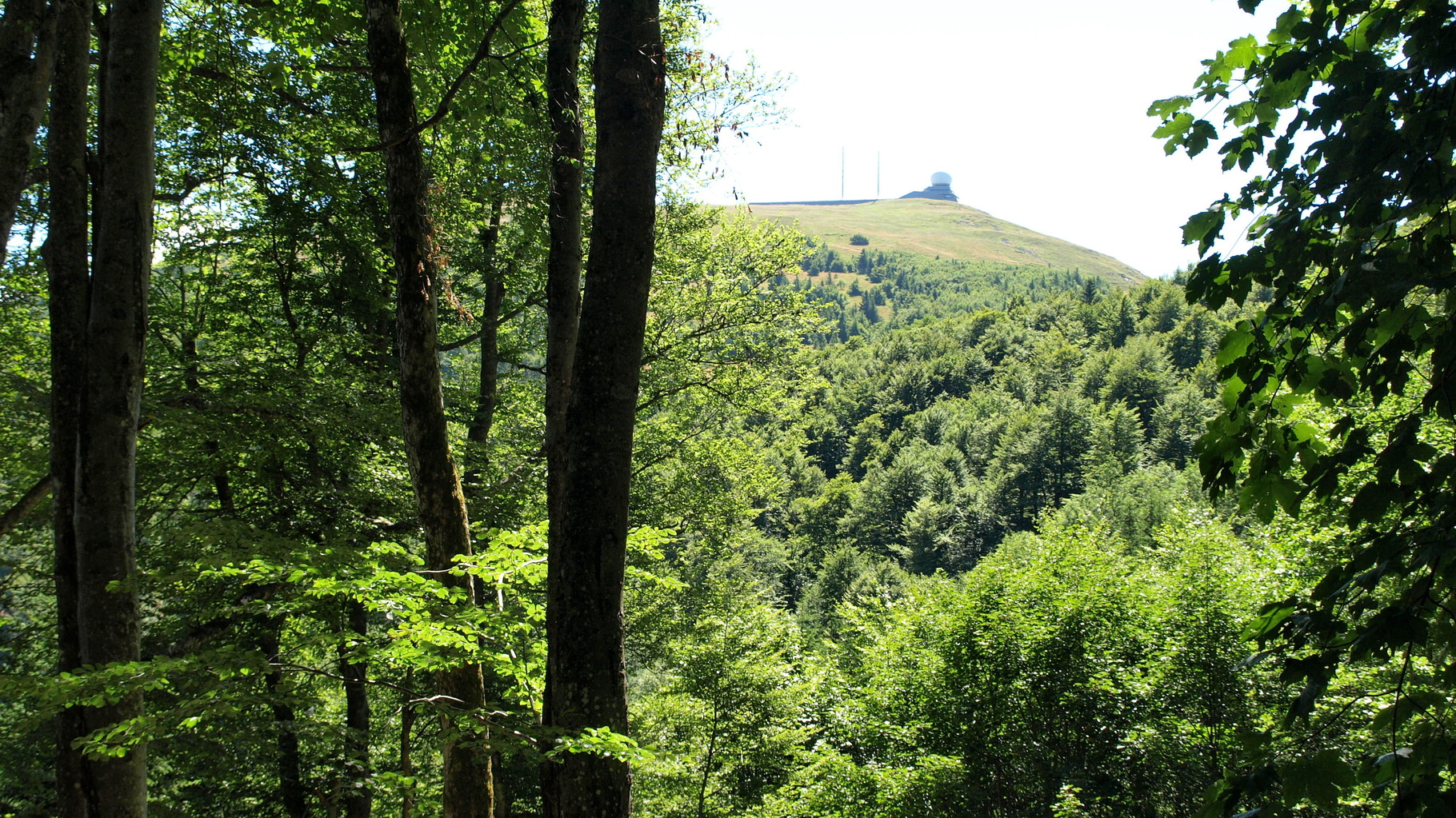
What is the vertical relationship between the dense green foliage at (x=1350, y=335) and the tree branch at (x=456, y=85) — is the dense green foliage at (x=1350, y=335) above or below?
below

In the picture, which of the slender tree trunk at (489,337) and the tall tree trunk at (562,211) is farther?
the slender tree trunk at (489,337)

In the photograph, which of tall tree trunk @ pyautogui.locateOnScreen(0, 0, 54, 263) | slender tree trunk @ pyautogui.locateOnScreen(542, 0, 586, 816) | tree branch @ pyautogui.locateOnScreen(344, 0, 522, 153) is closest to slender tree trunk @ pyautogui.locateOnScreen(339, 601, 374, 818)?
slender tree trunk @ pyautogui.locateOnScreen(542, 0, 586, 816)

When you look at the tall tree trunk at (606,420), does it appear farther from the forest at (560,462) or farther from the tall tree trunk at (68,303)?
the tall tree trunk at (68,303)

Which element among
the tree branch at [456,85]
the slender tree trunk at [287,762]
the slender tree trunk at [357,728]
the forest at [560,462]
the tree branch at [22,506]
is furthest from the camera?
the slender tree trunk at [287,762]

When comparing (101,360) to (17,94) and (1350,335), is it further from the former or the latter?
(1350,335)

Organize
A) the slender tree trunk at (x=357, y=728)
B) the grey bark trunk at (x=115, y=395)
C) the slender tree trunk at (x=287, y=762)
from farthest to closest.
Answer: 1. the slender tree trunk at (x=287, y=762)
2. the slender tree trunk at (x=357, y=728)
3. the grey bark trunk at (x=115, y=395)

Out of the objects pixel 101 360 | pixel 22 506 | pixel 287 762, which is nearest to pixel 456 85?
pixel 101 360

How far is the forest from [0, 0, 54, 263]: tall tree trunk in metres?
0.02

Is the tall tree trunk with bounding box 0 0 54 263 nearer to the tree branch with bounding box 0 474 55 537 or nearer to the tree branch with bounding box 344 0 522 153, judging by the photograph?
the tree branch with bounding box 344 0 522 153

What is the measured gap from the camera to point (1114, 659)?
19422mm

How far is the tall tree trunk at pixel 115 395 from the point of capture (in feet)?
15.3

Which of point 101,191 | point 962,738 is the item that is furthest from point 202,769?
point 962,738

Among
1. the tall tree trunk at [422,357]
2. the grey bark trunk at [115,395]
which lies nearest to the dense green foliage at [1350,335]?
the tall tree trunk at [422,357]

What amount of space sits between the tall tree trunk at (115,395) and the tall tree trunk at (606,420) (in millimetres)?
3148
